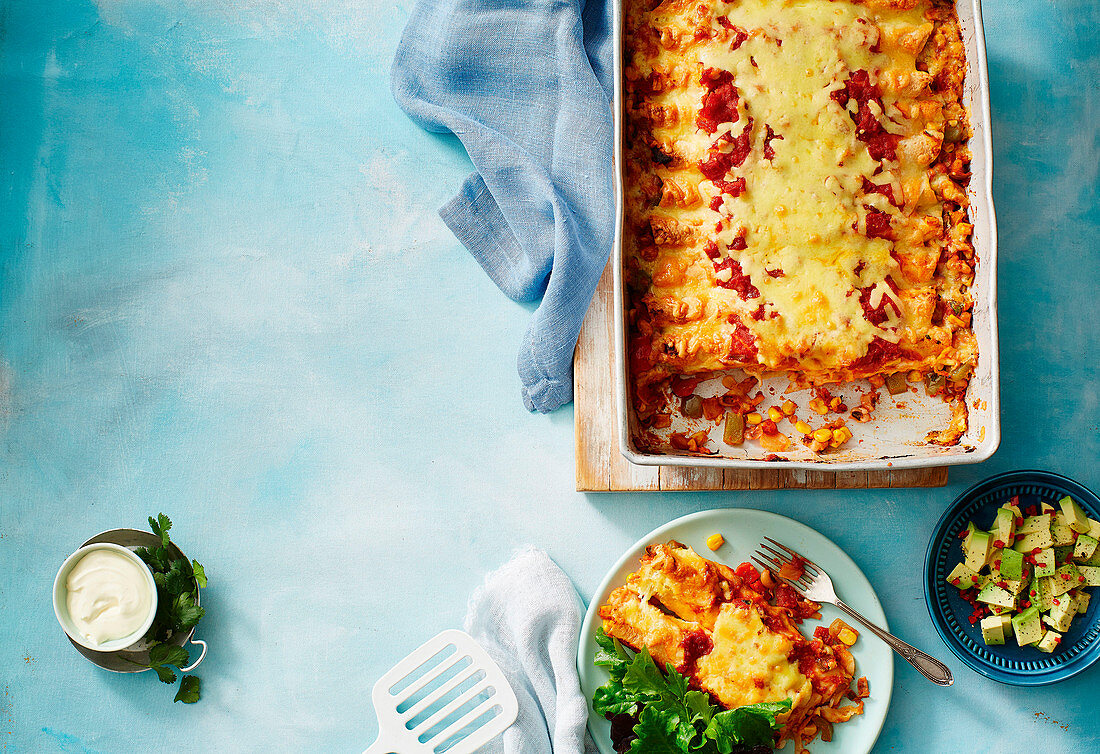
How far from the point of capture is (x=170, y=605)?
2.52 metres

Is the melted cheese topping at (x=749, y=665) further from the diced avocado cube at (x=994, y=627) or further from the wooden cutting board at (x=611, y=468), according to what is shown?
the diced avocado cube at (x=994, y=627)

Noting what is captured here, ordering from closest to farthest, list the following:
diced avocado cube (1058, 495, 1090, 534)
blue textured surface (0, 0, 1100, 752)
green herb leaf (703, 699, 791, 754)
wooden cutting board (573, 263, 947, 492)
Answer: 1. green herb leaf (703, 699, 791, 754)
2. diced avocado cube (1058, 495, 1090, 534)
3. wooden cutting board (573, 263, 947, 492)
4. blue textured surface (0, 0, 1100, 752)

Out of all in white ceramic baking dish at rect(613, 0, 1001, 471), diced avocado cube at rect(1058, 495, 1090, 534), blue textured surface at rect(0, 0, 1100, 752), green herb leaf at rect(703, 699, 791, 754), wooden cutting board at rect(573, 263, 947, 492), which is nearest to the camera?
white ceramic baking dish at rect(613, 0, 1001, 471)


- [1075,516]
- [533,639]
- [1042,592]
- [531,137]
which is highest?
[531,137]

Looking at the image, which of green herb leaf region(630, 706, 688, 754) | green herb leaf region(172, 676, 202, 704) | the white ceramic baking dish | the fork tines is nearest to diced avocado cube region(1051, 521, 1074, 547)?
the white ceramic baking dish

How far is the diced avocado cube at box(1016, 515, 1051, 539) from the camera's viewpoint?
2.33 m

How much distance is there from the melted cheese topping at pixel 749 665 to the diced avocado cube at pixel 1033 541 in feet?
2.55

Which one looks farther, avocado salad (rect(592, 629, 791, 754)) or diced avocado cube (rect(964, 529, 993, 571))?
diced avocado cube (rect(964, 529, 993, 571))

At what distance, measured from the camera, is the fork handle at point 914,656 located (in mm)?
2326

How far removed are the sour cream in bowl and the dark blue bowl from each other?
2.46 metres

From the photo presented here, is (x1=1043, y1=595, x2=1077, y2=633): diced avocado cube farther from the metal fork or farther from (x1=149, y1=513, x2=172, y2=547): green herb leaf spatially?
(x1=149, y1=513, x2=172, y2=547): green herb leaf

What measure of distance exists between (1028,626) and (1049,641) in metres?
0.07

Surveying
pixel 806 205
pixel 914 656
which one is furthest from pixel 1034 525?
pixel 806 205

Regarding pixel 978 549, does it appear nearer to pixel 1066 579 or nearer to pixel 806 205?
pixel 1066 579
